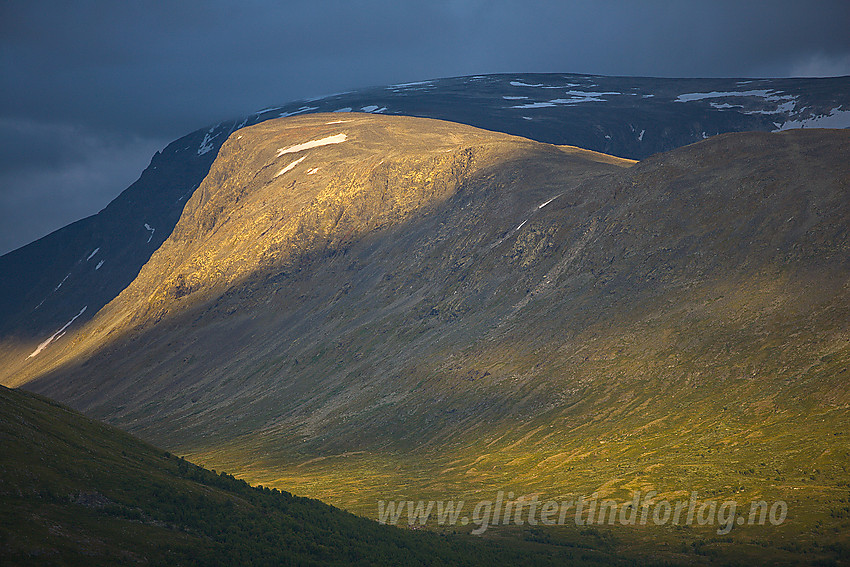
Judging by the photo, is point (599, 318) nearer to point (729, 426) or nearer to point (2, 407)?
point (729, 426)

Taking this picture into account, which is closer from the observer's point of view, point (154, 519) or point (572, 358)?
point (154, 519)

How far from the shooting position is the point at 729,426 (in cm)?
8831

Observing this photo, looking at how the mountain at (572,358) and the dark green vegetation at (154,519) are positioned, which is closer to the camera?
the dark green vegetation at (154,519)

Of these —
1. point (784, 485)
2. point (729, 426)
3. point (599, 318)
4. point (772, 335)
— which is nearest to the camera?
point (784, 485)

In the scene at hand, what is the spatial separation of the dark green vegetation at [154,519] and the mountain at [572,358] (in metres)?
20.7

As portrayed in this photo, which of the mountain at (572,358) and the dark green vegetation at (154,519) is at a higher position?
the mountain at (572,358)

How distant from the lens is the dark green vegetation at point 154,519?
43438mm

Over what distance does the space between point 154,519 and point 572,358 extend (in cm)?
8187

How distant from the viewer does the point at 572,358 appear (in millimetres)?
119562

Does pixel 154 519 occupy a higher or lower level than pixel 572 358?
lower

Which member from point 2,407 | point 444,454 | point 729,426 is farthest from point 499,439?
point 2,407

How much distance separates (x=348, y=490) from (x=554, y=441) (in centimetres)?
2951

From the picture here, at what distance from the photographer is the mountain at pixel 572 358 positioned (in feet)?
273

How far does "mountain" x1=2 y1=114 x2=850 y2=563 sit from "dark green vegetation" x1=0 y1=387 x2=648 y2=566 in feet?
68.0
